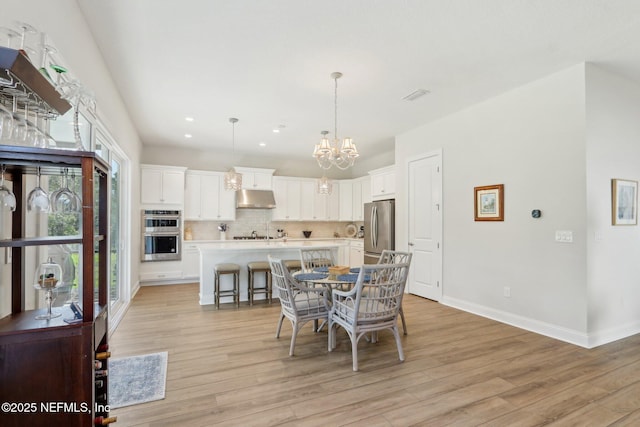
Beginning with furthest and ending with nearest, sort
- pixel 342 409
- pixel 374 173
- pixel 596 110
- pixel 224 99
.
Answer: pixel 374 173 < pixel 224 99 < pixel 596 110 < pixel 342 409

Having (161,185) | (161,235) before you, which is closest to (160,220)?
(161,235)

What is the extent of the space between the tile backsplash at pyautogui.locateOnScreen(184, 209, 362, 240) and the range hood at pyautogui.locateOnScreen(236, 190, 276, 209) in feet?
1.14

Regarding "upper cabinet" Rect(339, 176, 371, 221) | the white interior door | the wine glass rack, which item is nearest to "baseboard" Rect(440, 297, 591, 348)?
the white interior door

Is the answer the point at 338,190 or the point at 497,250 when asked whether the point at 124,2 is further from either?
the point at 338,190

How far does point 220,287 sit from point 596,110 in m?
5.33

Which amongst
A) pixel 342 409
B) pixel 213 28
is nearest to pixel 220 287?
pixel 342 409

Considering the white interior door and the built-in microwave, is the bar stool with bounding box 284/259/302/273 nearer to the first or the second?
the white interior door

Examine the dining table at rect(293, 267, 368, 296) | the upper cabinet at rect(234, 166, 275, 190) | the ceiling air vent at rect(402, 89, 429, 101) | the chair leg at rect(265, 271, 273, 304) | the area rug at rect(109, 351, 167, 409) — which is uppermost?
the ceiling air vent at rect(402, 89, 429, 101)

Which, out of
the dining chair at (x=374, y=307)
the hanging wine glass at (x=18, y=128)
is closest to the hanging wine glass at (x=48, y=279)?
the hanging wine glass at (x=18, y=128)

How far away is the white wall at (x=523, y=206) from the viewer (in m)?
A: 3.38

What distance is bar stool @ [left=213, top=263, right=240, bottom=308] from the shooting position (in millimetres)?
4723

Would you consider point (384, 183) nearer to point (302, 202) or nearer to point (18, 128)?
point (302, 202)

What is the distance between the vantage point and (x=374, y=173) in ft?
22.6

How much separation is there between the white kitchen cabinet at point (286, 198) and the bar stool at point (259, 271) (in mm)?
2740
